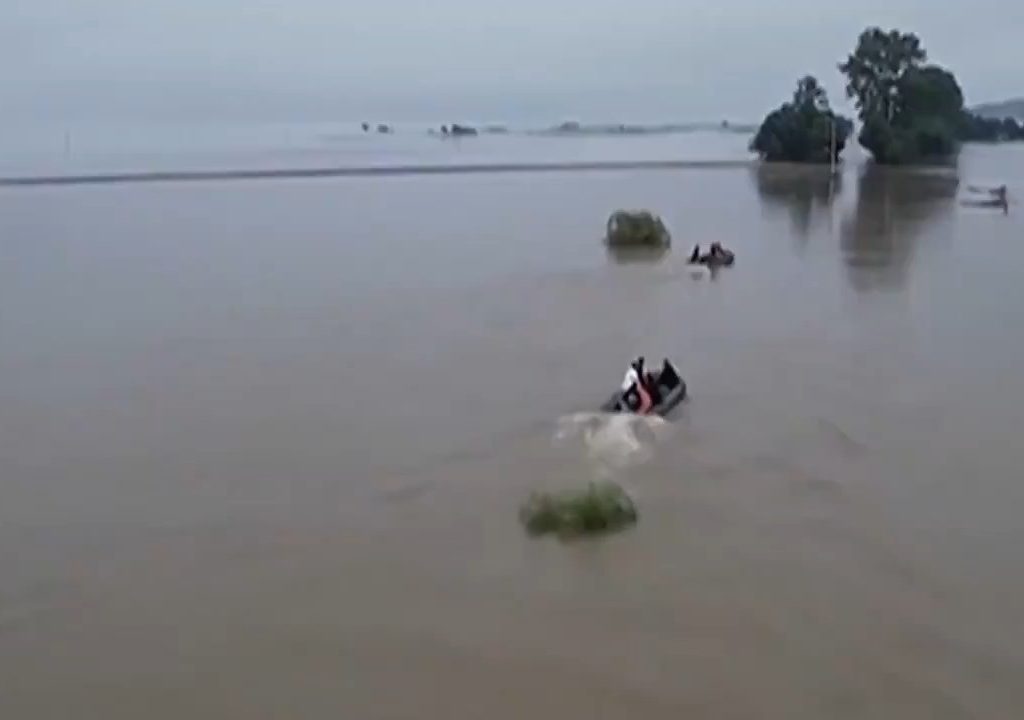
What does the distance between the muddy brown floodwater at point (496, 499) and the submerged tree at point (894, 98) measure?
5482cm

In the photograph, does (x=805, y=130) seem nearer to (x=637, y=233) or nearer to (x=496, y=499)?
(x=637, y=233)

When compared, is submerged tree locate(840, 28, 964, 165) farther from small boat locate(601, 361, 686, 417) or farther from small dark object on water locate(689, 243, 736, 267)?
small boat locate(601, 361, 686, 417)

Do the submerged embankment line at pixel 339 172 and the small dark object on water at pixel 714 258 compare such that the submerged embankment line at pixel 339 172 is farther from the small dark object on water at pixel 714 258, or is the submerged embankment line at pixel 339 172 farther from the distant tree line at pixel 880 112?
the small dark object on water at pixel 714 258

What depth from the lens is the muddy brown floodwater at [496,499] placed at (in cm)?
1124

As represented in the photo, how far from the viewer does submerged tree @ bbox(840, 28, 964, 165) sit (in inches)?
3364

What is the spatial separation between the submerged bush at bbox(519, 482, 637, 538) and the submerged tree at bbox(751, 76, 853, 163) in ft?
239

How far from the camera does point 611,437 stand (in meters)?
A: 17.9

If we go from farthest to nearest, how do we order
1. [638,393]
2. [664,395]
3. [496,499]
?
[664,395]
[638,393]
[496,499]

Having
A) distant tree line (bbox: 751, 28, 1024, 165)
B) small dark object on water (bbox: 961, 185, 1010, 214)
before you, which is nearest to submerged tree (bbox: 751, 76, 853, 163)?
distant tree line (bbox: 751, 28, 1024, 165)

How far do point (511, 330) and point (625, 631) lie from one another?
15044 millimetres

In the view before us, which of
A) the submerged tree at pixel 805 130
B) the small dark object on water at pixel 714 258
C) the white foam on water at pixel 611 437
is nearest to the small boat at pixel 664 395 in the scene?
the white foam on water at pixel 611 437

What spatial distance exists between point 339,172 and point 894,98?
38.7 m

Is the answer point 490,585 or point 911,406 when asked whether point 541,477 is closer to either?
point 490,585

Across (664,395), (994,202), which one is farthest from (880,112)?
(664,395)
